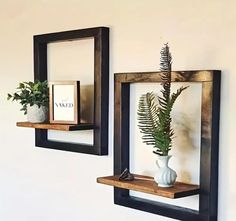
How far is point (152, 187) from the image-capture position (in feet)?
5.67

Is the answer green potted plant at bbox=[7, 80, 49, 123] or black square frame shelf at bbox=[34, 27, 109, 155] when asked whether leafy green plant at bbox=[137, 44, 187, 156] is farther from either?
green potted plant at bbox=[7, 80, 49, 123]

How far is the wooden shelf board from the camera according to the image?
5.41 ft

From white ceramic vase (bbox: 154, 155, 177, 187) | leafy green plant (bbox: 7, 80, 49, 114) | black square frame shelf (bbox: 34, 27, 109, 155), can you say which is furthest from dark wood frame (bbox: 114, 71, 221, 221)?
leafy green plant (bbox: 7, 80, 49, 114)

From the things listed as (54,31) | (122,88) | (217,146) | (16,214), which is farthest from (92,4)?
(16,214)

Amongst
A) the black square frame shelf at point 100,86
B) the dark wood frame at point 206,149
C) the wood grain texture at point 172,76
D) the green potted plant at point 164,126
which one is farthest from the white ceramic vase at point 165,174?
the black square frame shelf at point 100,86

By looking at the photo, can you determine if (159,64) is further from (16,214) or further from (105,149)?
(16,214)

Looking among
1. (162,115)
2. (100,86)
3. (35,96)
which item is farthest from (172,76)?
(35,96)

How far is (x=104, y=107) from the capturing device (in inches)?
83.4

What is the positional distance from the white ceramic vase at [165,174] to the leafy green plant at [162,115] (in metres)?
0.02

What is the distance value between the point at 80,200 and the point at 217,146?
2.88 feet

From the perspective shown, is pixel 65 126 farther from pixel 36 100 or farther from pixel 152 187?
pixel 152 187

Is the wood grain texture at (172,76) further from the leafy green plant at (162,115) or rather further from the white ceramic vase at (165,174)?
the white ceramic vase at (165,174)

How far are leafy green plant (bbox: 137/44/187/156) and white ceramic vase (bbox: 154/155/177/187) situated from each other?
0.08 ft

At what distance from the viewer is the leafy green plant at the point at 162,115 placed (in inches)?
67.7
